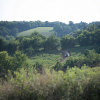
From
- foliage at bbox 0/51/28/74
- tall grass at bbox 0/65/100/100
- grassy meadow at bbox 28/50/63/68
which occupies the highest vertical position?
tall grass at bbox 0/65/100/100

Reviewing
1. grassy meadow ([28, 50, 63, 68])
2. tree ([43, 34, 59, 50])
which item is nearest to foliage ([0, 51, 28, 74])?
grassy meadow ([28, 50, 63, 68])

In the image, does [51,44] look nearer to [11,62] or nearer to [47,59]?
[47,59]

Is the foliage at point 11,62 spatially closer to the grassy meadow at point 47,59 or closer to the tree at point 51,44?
the grassy meadow at point 47,59

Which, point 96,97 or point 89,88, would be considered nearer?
point 96,97

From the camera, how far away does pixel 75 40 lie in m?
45.0

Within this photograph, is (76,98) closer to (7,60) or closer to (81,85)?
(81,85)

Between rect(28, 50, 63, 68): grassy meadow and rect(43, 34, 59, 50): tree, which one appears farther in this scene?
rect(43, 34, 59, 50): tree

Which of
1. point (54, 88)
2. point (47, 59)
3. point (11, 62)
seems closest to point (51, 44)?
point (47, 59)

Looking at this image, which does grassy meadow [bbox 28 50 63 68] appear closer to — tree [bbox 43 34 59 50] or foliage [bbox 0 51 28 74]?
foliage [bbox 0 51 28 74]

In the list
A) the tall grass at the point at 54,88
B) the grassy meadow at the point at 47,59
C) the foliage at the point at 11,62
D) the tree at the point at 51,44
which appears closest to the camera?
the tall grass at the point at 54,88

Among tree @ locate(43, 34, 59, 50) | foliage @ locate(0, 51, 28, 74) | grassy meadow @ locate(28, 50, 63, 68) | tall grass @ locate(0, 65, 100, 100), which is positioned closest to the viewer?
tall grass @ locate(0, 65, 100, 100)

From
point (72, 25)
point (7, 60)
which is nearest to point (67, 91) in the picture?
point (7, 60)

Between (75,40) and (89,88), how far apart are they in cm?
4121

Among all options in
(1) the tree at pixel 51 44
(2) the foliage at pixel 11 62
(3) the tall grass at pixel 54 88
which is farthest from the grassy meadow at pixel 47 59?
(3) the tall grass at pixel 54 88
